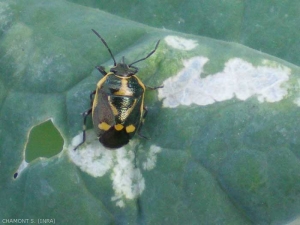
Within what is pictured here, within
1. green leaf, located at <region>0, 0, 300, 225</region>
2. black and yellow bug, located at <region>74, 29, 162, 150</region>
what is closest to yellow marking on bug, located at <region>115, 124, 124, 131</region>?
black and yellow bug, located at <region>74, 29, 162, 150</region>

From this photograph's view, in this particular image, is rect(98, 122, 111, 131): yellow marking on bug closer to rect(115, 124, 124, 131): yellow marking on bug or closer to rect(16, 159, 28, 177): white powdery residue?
rect(115, 124, 124, 131): yellow marking on bug

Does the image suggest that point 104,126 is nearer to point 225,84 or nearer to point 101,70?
point 101,70

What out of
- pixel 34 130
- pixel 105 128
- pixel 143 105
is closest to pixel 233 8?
pixel 143 105

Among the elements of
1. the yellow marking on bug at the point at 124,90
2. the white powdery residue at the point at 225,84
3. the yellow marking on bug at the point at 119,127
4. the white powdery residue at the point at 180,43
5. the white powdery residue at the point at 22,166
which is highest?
the white powdery residue at the point at 180,43

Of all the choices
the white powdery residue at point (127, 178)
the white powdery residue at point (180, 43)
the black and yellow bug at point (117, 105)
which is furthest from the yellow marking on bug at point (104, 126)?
the white powdery residue at point (180, 43)

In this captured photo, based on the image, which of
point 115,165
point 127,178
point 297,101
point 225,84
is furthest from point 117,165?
point 297,101

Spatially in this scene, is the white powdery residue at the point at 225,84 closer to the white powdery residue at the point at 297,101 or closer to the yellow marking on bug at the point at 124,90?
the white powdery residue at the point at 297,101
